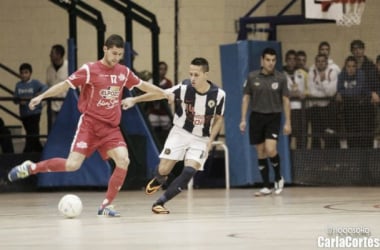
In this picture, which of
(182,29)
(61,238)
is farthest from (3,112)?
(61,238)

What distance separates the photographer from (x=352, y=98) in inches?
796

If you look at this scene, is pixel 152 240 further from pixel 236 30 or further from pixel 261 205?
pixel 236 30

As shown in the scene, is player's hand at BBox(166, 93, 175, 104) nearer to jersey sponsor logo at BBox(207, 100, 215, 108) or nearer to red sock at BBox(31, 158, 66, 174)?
jersey sponsor logo at BBox(207, 100, 215, 108)

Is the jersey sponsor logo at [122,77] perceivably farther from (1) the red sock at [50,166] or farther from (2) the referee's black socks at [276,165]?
(2) the referee's black socks at [276,165]

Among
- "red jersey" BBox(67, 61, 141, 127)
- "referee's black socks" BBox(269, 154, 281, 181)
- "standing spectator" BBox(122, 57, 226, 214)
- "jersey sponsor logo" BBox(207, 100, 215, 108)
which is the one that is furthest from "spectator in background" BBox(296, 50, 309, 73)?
"red jersey" BBox(67, 61, 141, 127)

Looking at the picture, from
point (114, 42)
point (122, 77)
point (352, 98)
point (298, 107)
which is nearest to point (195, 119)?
point (122, 77)

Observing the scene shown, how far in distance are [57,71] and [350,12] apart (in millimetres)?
5550

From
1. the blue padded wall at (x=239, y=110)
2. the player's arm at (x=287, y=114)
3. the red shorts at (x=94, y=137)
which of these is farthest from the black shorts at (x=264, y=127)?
the red shorts at (x=94, y=137)

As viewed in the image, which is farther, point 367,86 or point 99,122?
point 367,86

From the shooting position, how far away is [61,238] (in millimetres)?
9859

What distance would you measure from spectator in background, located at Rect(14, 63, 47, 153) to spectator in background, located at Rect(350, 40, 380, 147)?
576cm

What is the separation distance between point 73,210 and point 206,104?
240 cm

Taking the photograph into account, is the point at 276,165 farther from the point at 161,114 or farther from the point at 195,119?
the point at 195,119

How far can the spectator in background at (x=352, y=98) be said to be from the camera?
20062 mm
